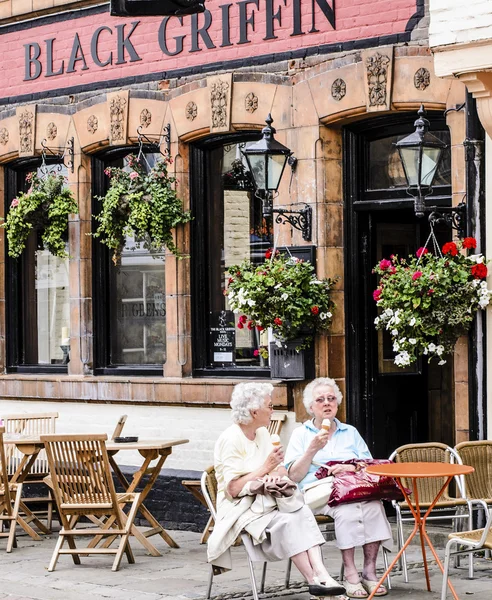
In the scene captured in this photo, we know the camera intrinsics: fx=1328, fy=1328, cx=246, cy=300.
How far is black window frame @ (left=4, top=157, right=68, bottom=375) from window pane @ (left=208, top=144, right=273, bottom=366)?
2257 millimetres

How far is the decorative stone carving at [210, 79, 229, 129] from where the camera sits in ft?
36.5

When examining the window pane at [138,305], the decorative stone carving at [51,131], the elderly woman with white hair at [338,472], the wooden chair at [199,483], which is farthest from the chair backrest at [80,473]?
the decorative stone carving at [51,131]

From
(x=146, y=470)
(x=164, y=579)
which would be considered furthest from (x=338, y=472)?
(x=146, y=470)

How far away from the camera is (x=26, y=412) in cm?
1278

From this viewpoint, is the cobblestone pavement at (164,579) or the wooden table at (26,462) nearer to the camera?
the cobblestone pavement at (164,579)

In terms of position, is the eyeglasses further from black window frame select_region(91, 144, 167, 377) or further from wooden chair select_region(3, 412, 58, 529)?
black window frame select_region(91, 144, 167, 377)

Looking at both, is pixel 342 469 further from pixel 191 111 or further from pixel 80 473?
pixel 191 111

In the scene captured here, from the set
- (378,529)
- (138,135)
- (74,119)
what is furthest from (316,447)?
(74,119)

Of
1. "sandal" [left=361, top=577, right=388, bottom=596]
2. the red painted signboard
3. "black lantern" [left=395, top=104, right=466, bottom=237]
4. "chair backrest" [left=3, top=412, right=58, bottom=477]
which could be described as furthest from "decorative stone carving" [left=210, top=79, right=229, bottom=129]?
"sandal" [left=361, top=577, right=388, bottom=596]

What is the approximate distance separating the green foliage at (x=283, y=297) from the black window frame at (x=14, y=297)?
128 inches

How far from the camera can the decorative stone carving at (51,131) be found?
12.4m

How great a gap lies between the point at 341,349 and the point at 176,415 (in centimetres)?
177

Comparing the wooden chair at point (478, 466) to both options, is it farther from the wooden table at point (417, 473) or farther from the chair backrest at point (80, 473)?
the chair backrest at point (80, 473)

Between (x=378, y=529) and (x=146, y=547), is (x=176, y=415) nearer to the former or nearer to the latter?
(x=146, y=547)
